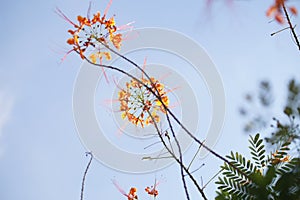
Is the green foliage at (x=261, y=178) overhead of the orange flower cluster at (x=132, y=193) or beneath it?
beneath

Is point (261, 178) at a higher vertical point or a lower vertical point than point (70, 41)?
lower

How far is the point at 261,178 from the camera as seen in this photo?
1.00 meters

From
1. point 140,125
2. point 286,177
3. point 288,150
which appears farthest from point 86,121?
point 286,177

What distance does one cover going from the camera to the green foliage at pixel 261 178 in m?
0.97

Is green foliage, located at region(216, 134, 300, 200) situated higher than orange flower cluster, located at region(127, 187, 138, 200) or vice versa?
orange flower cluster, located at region(127, 187, 138, 200)

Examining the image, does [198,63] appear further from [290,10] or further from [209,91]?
[290,10]

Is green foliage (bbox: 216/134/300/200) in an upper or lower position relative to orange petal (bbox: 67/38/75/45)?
lower

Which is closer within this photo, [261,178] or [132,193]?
[261,178]

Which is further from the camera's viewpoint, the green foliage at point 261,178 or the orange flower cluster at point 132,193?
the orange flower cluster at point 132,193

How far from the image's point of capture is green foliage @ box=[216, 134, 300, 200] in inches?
38.2

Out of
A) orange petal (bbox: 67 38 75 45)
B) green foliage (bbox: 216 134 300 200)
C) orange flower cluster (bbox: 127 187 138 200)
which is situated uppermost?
orange petal (bbox: 67 38 75 45)

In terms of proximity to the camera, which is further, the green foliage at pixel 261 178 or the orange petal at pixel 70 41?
the orange petal at pixel 70 41

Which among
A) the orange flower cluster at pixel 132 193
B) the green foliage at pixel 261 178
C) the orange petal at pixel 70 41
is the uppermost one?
the orange petal at pixel 70 41

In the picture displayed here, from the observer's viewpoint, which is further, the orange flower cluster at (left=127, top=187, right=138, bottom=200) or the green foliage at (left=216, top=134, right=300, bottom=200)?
the orange flower cluster at (left=127, top=187, right=138, bottom=200)
